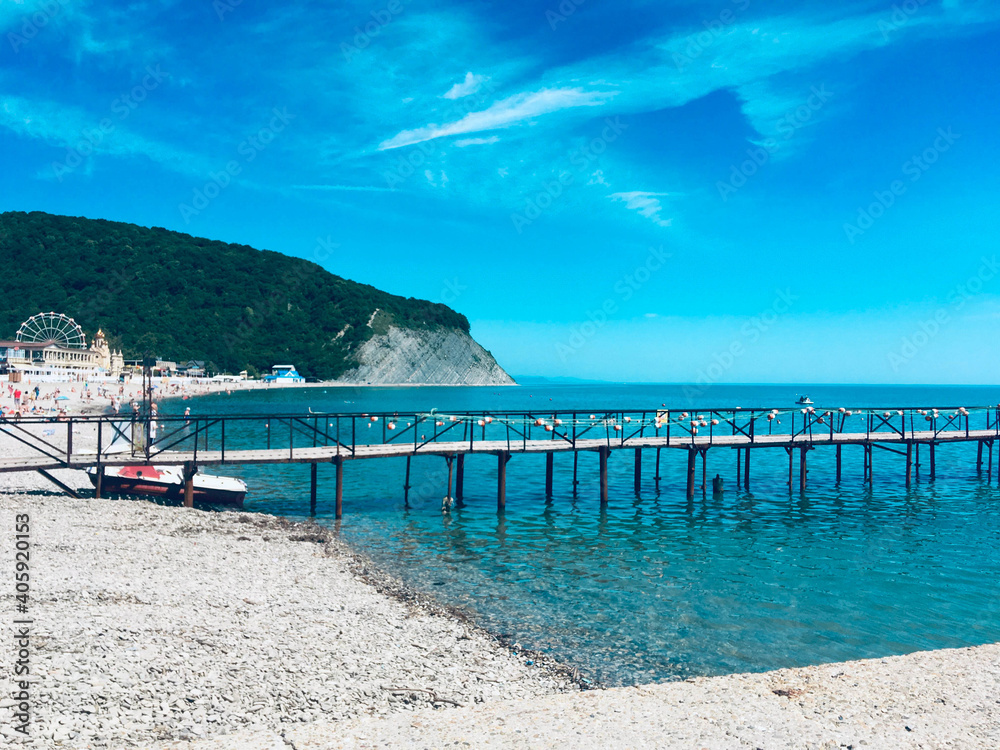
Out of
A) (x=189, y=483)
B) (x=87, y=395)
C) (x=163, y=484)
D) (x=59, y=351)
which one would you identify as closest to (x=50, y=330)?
(x=59, y=351)

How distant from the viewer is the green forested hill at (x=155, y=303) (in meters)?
168

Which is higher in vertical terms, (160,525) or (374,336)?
(374,336)

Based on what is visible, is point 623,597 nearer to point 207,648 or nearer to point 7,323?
point 207,648

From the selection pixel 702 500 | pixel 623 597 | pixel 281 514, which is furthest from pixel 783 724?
pixel 702 500

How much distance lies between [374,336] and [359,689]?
626 feet

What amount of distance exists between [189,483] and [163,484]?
1108mm

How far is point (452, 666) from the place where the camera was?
11344 mm

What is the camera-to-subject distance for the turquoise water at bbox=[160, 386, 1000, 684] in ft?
45.5

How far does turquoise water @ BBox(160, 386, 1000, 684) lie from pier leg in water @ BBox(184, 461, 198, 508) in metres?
3.02

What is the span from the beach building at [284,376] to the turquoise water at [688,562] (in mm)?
137269

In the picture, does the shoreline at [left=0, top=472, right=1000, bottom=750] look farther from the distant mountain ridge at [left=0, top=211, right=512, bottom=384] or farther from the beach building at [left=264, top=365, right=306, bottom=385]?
the distant mountain ridge at [left=0, top=211, right=512, bottom=384]

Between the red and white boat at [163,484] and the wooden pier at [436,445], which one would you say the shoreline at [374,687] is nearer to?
the red and white boat at [163,484]

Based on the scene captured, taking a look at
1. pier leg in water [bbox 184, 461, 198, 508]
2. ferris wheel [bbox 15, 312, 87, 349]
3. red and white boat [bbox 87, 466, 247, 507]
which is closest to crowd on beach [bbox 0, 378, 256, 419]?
red and white boat [bbox 87, 466, 247, 507]

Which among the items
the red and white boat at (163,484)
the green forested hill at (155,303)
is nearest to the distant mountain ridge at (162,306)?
the green forested hill at (155,303)
